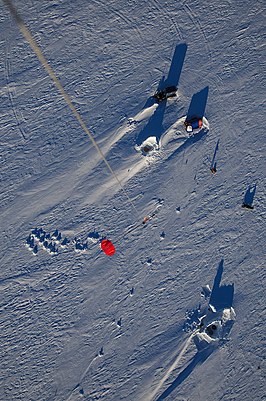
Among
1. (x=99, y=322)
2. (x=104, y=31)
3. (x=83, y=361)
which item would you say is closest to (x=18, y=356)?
(x=83, y=361)

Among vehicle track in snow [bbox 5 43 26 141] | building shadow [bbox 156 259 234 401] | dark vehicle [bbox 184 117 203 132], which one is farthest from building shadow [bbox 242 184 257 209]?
vehicle track in snow [bbox 5 43 26 141]

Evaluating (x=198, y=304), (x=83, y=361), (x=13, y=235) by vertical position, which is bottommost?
(x=198, y=304)

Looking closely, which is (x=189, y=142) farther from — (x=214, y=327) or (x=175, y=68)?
(x=214, y=327)

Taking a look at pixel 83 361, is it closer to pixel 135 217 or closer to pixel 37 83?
pixel 135 217

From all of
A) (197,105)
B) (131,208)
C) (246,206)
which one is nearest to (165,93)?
(197,105)

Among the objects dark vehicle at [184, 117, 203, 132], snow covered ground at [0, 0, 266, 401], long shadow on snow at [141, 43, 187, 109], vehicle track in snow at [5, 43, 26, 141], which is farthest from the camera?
long shadow on snow at [141, 43, 187, 109]

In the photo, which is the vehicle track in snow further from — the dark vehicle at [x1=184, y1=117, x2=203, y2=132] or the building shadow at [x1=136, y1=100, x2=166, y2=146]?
the dark vehicle at [x1=184, y1=117, x2=203, y2=132]
